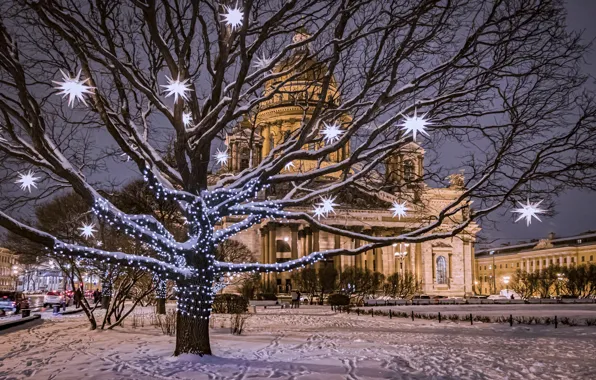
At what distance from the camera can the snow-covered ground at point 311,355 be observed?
12047 mm

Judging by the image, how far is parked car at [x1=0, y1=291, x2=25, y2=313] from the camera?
130 ft

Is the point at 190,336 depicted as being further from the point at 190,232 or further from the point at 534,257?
the point at 534,257

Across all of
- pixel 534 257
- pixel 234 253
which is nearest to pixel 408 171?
pixel 234 253

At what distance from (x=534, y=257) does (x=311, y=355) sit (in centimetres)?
13251

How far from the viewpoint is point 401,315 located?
32.1 meters

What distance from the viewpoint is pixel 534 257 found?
135250 mm

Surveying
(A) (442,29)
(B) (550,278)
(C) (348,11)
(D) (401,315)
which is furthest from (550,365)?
(B) (550,278)

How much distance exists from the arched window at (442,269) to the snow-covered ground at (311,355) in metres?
63.4

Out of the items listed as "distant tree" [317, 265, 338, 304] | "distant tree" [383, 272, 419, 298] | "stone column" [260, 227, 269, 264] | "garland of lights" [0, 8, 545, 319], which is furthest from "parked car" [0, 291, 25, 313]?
"stone column" [260, 227, 269, 264]

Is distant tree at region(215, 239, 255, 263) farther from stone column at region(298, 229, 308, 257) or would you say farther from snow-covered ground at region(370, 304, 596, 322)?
stone column at region(298, 229, 308, 257)

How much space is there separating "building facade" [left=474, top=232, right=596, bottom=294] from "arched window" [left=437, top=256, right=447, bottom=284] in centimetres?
2838

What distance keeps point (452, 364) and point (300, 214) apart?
5.00 m

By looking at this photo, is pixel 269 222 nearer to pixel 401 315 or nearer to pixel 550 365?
pixel 401 315

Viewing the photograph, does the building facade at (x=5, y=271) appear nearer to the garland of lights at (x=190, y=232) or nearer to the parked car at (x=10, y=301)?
the parked car at (x=10, y=301)
